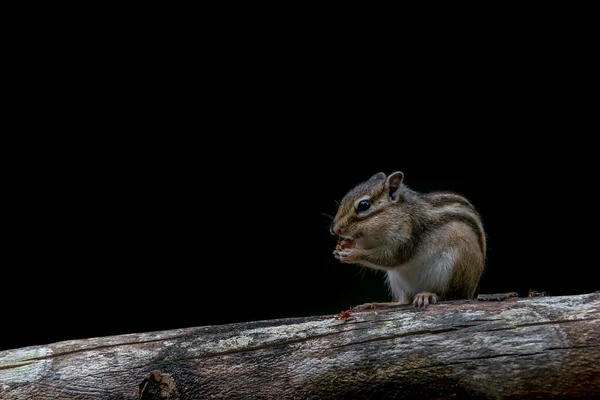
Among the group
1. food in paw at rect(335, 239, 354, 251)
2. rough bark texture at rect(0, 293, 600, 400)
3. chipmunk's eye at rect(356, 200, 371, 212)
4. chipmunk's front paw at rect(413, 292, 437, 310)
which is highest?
chipmunk's eye at rect(356, 200, 371, 212)

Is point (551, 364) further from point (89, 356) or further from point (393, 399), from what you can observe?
point (89, 356)

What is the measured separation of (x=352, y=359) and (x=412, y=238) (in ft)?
2.96

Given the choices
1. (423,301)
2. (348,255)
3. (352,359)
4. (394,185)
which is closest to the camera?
(352,359)

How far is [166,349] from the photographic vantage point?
2.31 m

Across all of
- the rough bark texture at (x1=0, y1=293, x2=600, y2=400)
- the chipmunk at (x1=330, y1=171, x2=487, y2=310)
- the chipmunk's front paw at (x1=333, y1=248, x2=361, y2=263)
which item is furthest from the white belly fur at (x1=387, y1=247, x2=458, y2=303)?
the rough bark texture at (x1=0, y1=293, x2=600, y2=400)

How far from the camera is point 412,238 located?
2.99 metres

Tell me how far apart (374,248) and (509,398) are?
3.41 ft

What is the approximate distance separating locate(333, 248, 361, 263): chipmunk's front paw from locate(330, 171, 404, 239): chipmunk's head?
0.22 feet

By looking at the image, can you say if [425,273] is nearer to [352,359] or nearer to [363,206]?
[363,206]

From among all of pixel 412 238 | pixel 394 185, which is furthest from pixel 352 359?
pixel 394 185

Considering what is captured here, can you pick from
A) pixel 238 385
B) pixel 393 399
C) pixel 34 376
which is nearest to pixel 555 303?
pixel 393 399

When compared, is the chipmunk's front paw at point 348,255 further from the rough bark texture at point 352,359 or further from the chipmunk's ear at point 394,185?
the rough bark texture at point 352,359

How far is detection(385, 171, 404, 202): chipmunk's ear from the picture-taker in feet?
9.98

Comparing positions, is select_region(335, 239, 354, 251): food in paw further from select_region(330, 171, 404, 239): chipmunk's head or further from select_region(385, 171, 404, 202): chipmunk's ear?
select_region(385, 171, 404, 202): chipmunk's ear
